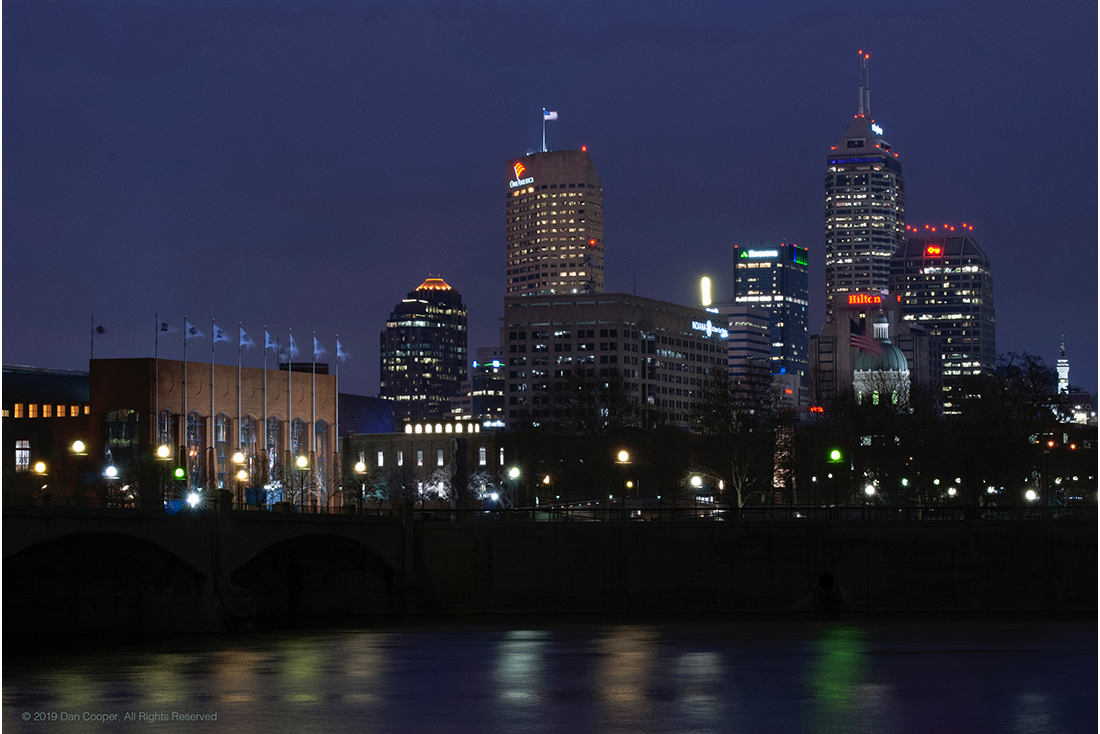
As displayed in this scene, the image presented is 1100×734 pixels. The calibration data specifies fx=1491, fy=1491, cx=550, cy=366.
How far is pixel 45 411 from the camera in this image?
171 meters

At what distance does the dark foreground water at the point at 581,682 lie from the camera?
4200cm

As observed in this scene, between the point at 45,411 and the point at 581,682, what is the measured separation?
134413 millimetres

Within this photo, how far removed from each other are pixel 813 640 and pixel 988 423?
61508mm

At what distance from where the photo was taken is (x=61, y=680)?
5109 centimetres

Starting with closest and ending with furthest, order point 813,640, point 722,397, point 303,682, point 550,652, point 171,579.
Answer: point 303,682
point 550,652
point 813,640
point 171,579
point 722,397

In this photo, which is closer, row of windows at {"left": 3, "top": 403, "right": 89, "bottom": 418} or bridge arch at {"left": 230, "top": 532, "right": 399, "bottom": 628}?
bridge arch at {"left": 230, "top": 532, "right": 399, "bottom": 628}

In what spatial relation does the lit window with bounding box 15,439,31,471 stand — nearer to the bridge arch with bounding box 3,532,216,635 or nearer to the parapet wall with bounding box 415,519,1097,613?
the parapet wall with bounding box 415,519,1097,613

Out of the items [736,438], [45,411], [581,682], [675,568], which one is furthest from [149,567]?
[45,411]

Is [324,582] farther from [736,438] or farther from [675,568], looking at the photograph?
[736,438]

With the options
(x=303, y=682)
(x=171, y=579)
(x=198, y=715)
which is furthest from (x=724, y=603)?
(x=198, y=715)

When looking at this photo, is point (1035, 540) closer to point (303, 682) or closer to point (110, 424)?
point (303, 682)

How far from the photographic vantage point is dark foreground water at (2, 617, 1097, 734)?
42000mm

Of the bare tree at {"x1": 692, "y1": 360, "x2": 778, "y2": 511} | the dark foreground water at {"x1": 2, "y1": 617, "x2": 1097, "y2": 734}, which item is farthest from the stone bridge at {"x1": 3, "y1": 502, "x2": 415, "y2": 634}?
the bare tree at {"x1": 692, "y1": 360, "x2": 778, "y2": 511}

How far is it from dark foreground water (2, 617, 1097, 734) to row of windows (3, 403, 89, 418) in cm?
10894
